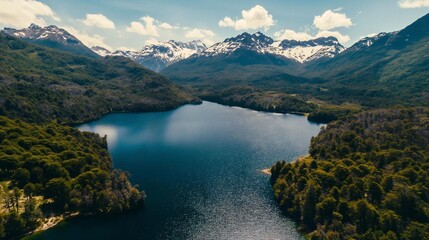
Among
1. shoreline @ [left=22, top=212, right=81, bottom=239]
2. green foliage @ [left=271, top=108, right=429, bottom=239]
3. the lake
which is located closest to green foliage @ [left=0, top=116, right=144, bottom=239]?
shoreline @ [left=22, top=212, right=81, bottom=239]

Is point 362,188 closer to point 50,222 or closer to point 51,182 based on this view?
point 50,222

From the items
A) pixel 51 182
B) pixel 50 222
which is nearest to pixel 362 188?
pixel 50 222

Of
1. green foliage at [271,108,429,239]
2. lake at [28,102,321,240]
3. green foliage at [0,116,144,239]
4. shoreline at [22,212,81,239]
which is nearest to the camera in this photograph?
green foliage at [271,108,429,239]

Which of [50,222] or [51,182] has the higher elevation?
[51,182]

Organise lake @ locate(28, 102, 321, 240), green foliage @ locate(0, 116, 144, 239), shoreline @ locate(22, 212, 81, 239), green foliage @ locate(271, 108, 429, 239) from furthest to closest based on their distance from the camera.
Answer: lake @ locate(28, 102, 321, 240) < green foliage @ locate(0, 116, 144, 239) < shoreline @ locate(22, 212, 81, 239) < green foliage @ locate(271, 108, 429, 239)

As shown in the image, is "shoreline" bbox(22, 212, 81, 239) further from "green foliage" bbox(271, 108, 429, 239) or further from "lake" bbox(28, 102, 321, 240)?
"green foliage" bbox(271, 108, 429, 239)

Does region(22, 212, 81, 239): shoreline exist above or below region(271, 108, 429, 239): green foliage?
below

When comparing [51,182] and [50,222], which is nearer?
[50,222]

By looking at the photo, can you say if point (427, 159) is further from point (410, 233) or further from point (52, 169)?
point (52, 169)

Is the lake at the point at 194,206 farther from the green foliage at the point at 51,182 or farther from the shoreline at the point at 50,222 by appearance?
the green foliage at the point at 51,182
